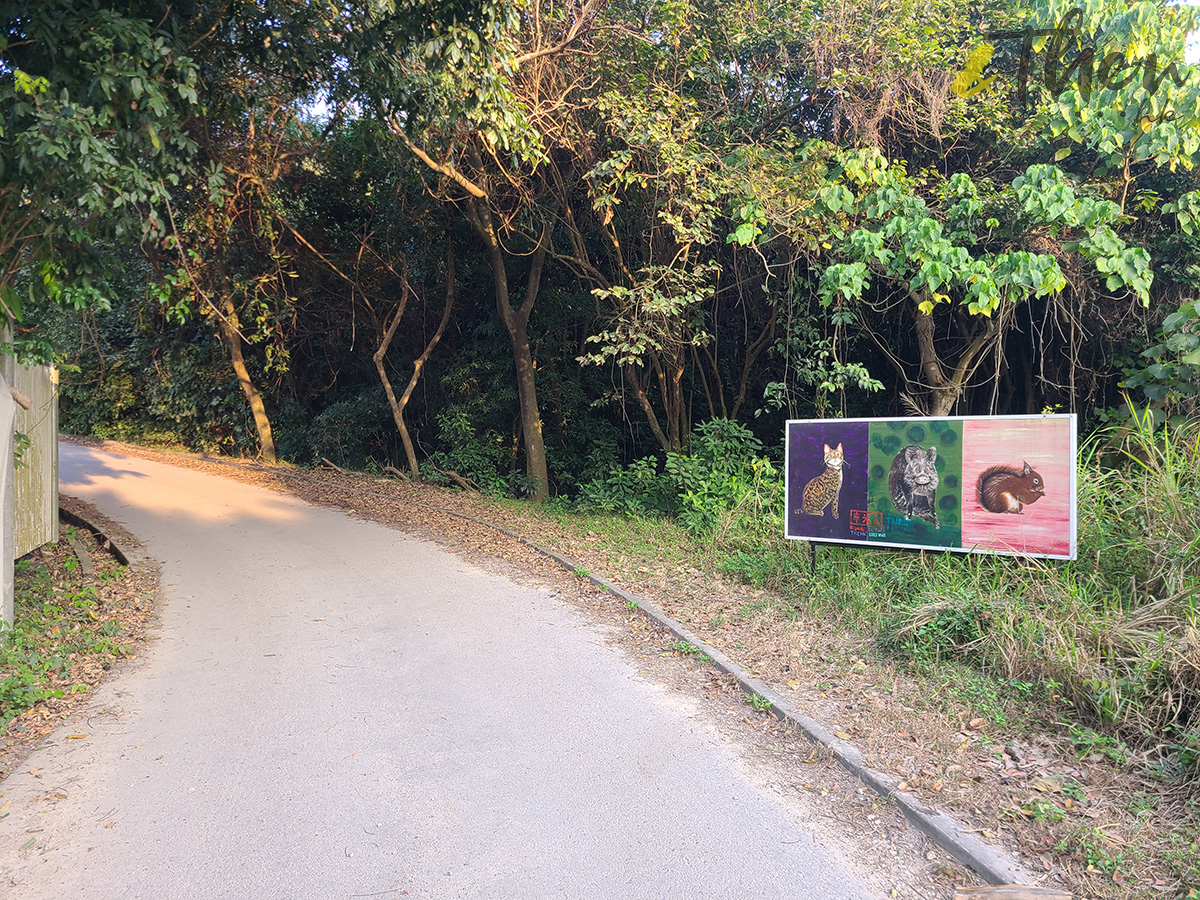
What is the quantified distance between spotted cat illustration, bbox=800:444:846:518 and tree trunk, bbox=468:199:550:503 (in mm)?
7563

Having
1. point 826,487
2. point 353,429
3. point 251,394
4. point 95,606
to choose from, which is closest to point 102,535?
point 95,606

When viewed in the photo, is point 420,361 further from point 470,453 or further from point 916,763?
point 916,763

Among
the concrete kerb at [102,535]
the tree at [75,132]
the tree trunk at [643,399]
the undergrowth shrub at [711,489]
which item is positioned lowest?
the concrete kerb at [102,535]

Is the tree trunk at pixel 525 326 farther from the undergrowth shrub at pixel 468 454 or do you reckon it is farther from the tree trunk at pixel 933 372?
the tree trunk at pixel 933 372

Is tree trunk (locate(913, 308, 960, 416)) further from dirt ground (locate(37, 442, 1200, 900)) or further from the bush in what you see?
the bush

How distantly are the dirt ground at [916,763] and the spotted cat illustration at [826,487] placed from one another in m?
1.04

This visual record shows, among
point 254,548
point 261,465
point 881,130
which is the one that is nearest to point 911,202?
point 881,130

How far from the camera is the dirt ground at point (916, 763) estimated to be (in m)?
3.52

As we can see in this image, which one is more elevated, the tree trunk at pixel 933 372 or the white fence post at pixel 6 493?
the tree trunk at pixel 933 372

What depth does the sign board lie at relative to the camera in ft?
20.8

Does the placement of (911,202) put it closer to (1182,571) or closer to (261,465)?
(1182,571)

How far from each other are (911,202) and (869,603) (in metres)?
4.54

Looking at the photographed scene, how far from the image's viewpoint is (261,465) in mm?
20422

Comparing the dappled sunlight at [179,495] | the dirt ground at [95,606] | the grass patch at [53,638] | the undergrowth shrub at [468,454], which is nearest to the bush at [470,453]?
the undergrowth shrub at [468,454]
